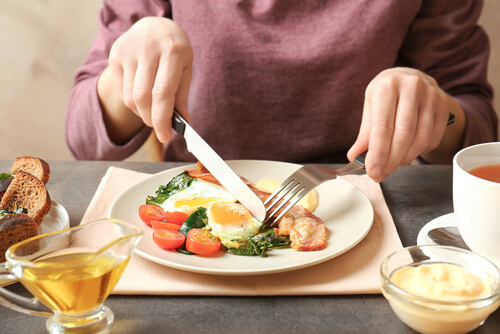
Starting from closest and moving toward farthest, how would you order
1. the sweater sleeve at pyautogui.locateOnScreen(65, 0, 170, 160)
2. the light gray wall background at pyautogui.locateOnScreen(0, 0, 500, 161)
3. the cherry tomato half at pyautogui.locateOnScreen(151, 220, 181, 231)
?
the cherry tomato half at pyautogui.locateOnScreen(151, 220, 181, 231)
the sweater sleeve at pyautogui.locateOnScreen(65, 0, 170, 160)
the light gray wall background at pyautogui.locateOnScreen(0, 0, 500, 161)

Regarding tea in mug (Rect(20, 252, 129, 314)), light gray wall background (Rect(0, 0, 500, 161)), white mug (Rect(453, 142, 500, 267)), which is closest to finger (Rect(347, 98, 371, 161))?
white mug (Rect(453, 142, 500, 267))

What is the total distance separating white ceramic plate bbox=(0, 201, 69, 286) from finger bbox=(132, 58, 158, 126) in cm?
29

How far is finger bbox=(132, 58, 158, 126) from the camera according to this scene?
118 centimetres

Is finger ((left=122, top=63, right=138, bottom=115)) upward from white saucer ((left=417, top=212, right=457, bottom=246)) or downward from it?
upward

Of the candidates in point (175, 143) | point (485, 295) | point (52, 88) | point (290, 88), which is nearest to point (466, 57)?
point (290, 88)

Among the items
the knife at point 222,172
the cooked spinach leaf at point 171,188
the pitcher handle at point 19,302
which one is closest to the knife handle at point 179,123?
the knife at point 222,172

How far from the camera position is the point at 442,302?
707 millimetres

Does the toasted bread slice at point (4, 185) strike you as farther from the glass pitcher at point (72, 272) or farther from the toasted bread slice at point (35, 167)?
the glass pitcher at point (72, 272)

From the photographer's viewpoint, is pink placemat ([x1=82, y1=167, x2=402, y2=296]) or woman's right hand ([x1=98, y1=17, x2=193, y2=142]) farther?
woman's right hand ([x1=98, y1=17, x2=193, y2=142])

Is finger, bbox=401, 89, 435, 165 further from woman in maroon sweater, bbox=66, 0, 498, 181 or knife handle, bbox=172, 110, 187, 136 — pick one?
knife handle, bbox=172, 110, 187, 136

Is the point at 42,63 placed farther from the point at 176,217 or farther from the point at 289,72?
the point at 176,217

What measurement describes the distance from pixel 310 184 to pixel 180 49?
0.46 m

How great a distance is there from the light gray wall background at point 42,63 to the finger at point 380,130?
6.28 ft

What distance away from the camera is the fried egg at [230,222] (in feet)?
3.26
